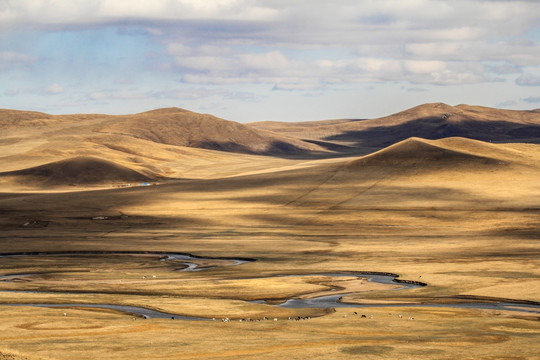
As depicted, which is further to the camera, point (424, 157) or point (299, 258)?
point (424, 157)

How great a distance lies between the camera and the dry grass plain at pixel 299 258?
123 ft

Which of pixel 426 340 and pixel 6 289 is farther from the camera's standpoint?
pixel 6 289

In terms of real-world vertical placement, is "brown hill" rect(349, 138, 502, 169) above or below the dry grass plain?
above

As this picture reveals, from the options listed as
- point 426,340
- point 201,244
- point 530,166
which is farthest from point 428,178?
point 426,340

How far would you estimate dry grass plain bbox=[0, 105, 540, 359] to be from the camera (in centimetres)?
3734

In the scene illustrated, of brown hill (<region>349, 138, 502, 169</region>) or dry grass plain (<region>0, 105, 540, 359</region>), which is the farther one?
brown hill (<region>349, 138, 502, 169</region>)

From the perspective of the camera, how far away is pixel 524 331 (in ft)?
131

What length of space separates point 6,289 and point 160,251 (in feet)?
97.1

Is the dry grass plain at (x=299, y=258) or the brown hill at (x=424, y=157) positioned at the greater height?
the brown hill at (x=424, y=157)

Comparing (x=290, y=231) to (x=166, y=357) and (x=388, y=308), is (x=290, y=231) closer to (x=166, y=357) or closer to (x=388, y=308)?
(x=388, y=308)

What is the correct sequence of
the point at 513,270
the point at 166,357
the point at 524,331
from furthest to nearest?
1. the point at 513,270
2. the point at 524,331
3. the point at 166,357

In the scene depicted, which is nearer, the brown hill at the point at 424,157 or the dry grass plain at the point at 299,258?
the dry grass plain at the point at 299,258

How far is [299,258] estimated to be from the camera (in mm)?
77875

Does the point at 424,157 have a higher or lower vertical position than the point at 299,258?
higher
